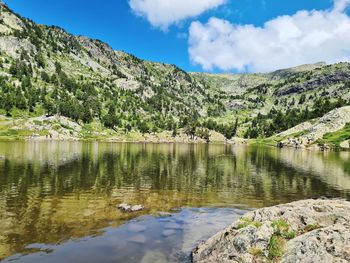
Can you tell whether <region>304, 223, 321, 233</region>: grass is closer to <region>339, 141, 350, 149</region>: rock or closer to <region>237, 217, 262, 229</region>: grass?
<region>237, 217, 262, 229</region>: grass

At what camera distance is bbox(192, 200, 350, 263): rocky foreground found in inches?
763

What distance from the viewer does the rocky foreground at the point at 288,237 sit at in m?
19.4

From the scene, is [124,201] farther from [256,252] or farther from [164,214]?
[256,252]

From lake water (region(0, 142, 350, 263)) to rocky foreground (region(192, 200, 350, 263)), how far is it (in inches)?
171

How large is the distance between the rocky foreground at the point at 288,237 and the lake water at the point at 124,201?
434 centimetres

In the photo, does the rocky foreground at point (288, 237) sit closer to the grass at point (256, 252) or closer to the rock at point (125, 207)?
the grass at point (256, 252)

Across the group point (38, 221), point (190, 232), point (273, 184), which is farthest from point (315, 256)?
point (273, 184)

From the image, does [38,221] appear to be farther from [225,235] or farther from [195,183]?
[195,183]

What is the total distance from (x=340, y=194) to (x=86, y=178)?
45603mm

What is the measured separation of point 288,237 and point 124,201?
28.7m

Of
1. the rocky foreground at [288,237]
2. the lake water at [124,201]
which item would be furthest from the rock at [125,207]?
the rocky foreground at [288,237]

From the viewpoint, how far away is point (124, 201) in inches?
1860

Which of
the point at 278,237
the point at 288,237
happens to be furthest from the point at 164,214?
the point at 288,237

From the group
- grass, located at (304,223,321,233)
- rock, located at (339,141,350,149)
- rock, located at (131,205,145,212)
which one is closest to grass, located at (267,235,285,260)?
grass, located at (304,223,321,233)
